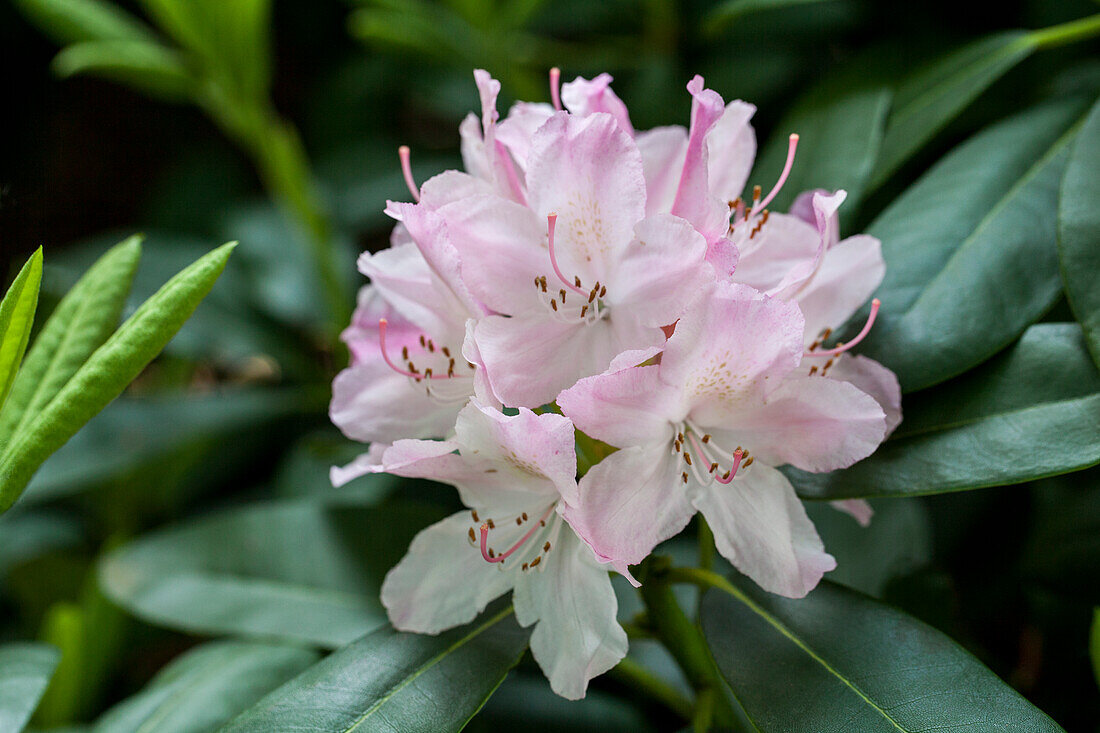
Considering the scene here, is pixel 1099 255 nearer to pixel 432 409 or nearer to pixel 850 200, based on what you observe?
pixel 850 200

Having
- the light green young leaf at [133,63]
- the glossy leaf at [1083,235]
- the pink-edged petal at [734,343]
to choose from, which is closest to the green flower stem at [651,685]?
the pink-edged petal at [734,343]

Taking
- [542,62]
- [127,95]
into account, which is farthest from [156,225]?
[542,62]

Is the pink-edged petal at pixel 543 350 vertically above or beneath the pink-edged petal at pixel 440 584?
above

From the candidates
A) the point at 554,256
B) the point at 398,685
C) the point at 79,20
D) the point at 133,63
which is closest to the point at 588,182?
the point at 554,256

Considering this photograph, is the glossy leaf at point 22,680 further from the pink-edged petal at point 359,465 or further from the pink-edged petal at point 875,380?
the pink-edged petal at point 875,380

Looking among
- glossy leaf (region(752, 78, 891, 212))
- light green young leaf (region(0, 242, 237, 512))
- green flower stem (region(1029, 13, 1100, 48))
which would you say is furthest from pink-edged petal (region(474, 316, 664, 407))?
green flower stem (region(1029, 13, 1100, 48))

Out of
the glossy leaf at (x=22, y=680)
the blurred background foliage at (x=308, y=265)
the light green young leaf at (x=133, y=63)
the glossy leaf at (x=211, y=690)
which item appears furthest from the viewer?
the light green young leaf at (x=133, y=63)

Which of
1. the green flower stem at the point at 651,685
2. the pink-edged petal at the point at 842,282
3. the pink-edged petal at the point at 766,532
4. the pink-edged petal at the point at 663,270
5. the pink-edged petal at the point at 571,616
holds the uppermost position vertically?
the pink-edged petal at the point at 663,270
